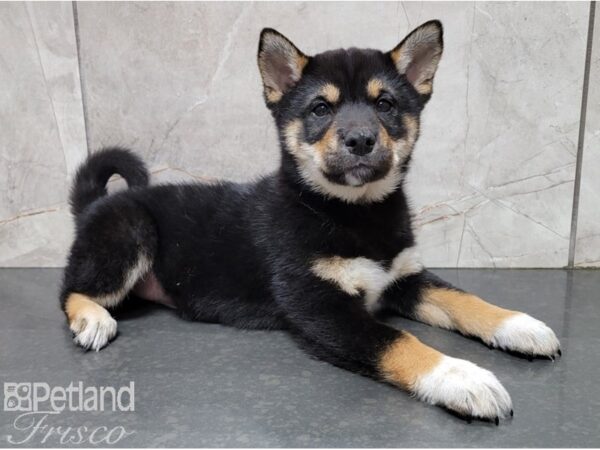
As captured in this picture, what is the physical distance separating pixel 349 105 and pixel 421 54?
42 centimetres

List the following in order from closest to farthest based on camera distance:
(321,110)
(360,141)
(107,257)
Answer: (360,141), (321,110), (107,257)

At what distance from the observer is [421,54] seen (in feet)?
7.49

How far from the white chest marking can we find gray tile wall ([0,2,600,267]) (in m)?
1.02

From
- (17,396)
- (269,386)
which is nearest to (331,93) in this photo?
(269,386)

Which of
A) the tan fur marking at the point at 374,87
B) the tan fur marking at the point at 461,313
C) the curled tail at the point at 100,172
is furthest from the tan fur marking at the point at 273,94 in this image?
the tan fur marking at the point at 461,313

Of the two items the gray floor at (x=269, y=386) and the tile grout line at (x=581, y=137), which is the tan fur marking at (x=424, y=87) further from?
the tile grout line at (x=581, y=137)

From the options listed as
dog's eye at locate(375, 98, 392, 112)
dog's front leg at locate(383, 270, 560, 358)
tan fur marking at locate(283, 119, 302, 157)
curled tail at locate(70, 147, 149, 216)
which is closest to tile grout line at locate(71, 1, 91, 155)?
curled tail at locate(70, 147, 149, 216)

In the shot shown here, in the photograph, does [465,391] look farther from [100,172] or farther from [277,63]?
[100,172]

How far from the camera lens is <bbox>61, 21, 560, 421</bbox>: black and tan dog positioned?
6.54 feet

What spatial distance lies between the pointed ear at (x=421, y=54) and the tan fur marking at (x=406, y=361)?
1.08 meters

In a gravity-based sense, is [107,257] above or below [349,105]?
below

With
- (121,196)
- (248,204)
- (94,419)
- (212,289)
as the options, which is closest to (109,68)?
(121,196)

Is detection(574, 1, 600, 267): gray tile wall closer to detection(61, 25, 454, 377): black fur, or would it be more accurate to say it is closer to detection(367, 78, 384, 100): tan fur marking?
detection(61, 25, 454, 377): black fur

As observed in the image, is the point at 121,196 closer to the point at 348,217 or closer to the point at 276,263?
the point at 276,263
